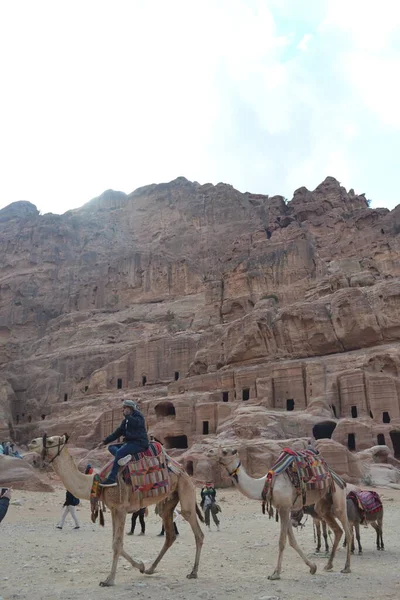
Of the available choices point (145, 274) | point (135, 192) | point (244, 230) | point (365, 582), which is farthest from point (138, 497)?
point (135, 192)

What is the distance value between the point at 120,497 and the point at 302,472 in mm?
3453

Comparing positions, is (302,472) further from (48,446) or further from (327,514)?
(48,446)

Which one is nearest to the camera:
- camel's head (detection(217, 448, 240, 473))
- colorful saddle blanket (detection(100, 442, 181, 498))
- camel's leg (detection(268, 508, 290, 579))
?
camel's leg (detection(268, 508, 290, 579))

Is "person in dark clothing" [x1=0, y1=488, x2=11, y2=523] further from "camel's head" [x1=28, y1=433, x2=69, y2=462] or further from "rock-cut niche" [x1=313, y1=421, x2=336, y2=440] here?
"rock-cut niche" [x1=313, y1=421, x2=336, y2=440]

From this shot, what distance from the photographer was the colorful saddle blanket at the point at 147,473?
8.97 m

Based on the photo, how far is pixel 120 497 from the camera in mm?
8875

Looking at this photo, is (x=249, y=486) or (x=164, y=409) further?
(x=164, y=409)

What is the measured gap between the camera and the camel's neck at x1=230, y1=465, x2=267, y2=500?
975 centimetres

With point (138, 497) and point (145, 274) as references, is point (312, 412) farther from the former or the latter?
point (145, 274)

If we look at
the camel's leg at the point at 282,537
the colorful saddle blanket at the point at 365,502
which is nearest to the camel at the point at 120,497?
the camel's leg at the point at 282,537

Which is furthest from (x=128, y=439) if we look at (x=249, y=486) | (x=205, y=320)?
(x=205, y=320)

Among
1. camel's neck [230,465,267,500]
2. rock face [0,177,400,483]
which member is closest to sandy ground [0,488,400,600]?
camel's neck [230,465,267,500]

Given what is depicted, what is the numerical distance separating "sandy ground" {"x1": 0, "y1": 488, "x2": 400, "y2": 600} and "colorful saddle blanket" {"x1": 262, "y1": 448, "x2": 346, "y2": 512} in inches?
57.0

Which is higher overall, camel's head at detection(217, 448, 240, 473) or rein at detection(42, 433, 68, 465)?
rein at detection(42, 433, 68, 465)
